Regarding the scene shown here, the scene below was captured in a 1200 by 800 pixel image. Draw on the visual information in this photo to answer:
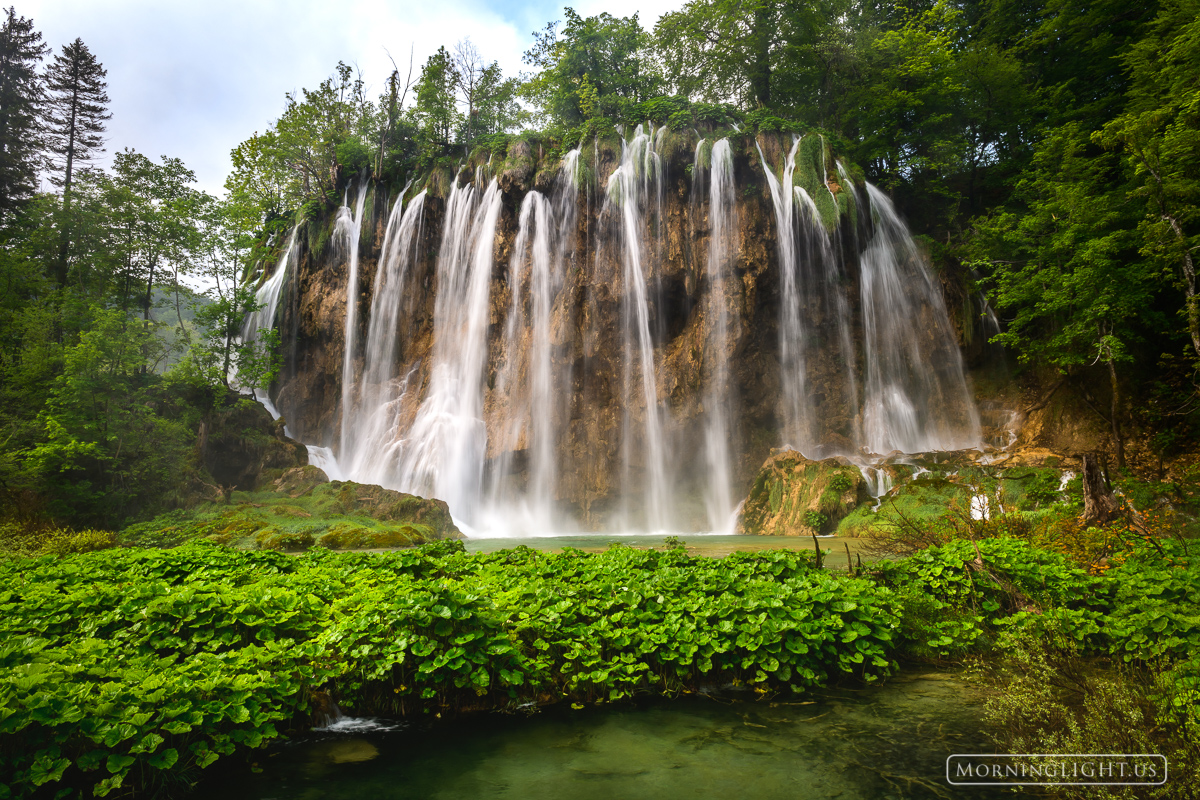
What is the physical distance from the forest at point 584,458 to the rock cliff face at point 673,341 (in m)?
1.59

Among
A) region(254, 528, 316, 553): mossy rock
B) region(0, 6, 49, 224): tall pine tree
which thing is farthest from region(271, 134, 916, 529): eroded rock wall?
region(0, 6, 49, 224): tall pine tree

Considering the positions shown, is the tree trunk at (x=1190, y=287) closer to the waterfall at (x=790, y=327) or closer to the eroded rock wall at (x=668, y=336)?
the eroded rock wall at (x=668, y=336)

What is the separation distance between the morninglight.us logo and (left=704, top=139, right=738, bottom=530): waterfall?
17.7 metres

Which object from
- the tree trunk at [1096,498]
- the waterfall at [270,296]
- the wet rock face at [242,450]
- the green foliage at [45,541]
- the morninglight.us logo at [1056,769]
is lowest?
the morninglight.us logo at [1056,769]

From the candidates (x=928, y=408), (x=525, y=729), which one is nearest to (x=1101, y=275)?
(x=928, y=408)

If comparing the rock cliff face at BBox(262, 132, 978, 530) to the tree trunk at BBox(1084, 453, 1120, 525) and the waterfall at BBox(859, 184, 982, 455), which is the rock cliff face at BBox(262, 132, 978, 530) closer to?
the waterfall at BBox(859, 184, 982, 455)

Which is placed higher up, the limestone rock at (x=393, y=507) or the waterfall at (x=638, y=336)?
the waterfall at (x=638, y=336)

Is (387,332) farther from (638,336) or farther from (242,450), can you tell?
(638,336)

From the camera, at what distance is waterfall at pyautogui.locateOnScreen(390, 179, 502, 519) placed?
74.5ft

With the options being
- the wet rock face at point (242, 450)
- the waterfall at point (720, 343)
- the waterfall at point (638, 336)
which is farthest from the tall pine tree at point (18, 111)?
the waterfall at point (720, 343)

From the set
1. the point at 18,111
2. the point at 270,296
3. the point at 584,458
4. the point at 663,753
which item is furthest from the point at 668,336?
the point at 18,111

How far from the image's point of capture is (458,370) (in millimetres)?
25203

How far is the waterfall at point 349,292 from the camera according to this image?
90.9 ft

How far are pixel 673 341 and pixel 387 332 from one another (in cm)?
1420
